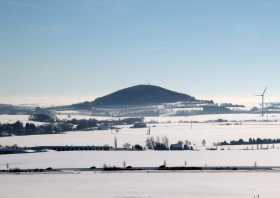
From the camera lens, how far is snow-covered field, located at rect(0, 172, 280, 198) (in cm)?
2315

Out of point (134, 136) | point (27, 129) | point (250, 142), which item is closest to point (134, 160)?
point (250, 142)

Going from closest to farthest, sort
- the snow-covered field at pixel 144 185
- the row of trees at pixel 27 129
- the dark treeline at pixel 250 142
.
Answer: the snow-covered field at pixel 144 185 → the dark treeline at pixel 250 142 → the row of trees at pixel 27 129

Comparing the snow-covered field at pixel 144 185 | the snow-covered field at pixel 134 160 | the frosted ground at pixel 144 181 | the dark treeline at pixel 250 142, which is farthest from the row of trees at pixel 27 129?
the snow-covered field at pixel 144 185

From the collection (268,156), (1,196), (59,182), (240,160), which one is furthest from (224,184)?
(268,156)

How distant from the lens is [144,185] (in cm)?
2619

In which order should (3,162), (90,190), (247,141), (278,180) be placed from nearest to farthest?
(90,190), (278,180), (3,162), (247,141)

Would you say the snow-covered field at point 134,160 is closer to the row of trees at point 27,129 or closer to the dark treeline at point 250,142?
the dark treeline at point 250,142

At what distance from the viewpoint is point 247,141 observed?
65250mm

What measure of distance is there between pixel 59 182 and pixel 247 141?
135ft

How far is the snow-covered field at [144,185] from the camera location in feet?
75.9

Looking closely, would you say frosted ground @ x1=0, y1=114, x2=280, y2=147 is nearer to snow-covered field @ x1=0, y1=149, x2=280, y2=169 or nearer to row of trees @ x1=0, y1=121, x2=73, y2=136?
row of trees @ x1=0, y1=121, x2=73, y2=136

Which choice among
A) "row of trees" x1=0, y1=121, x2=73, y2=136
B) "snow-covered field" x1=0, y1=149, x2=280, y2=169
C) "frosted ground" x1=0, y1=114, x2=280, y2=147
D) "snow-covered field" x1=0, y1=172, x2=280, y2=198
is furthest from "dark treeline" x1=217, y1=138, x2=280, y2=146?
"row of trees" x1=0, y1=121, x2=73, y2=136

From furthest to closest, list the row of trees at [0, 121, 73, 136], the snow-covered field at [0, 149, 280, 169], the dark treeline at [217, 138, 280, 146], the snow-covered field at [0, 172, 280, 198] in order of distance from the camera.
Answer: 1. the row of trees at [0, 121, 73, 136]
2. the dark treeline at [217, 138, 280, 146]
3. the snow-covered field at [0, 149, 280, 169]
4. the snow-covered field at [0, 172, 280, 198]

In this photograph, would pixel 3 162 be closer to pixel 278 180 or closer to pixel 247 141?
pixel 278 180
